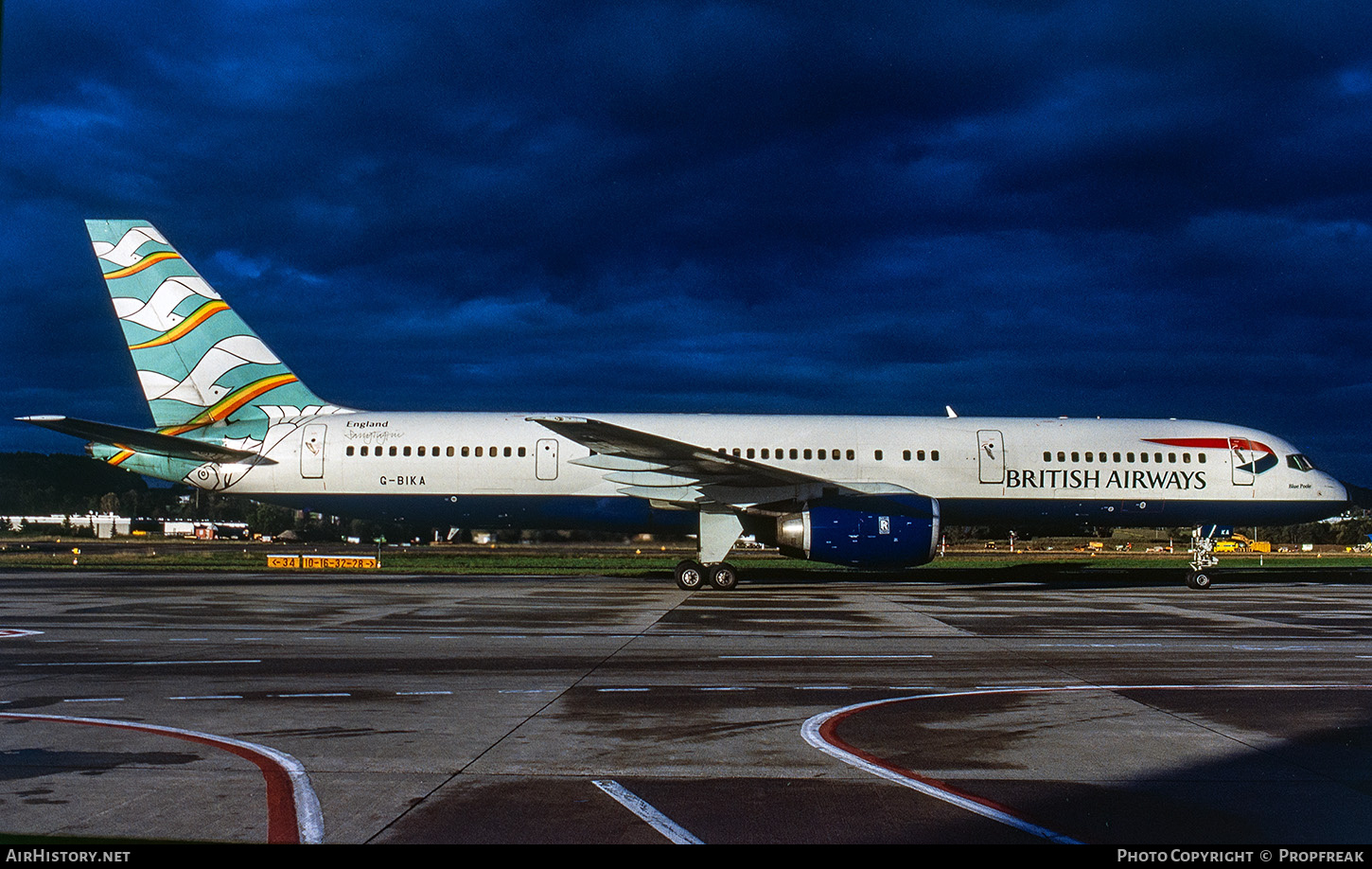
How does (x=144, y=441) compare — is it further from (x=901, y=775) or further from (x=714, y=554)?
(x=901, y=775)

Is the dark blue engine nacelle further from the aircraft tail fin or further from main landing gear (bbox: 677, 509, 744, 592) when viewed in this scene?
the aircraft tail fin

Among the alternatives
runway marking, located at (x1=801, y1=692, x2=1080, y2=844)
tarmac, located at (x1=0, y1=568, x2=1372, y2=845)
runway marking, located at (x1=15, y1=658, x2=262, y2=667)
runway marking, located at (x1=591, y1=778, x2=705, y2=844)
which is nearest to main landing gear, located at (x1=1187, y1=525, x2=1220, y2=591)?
tarmac, located at (x1=0, y1=568, x2=1372, y2=845)

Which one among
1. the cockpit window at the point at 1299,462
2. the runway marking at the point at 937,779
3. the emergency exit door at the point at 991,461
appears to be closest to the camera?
the runway marking at the point at 937,779

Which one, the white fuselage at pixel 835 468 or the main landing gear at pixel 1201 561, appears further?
the main landing gear at pixel 1201 561

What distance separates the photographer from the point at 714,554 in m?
21.5

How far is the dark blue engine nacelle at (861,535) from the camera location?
1970 centimetres

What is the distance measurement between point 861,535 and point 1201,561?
975cm

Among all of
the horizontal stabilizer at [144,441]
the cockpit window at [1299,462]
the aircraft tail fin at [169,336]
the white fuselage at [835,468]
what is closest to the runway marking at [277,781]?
the horizontal stabilizer at [144,441]

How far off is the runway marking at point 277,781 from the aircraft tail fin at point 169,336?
1762cm

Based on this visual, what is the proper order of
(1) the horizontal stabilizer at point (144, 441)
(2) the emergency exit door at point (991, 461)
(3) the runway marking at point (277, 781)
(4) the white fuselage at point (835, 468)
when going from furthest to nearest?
(2) the emergency exit door at point (991, 461) < (4) the white fuselage at point (835, 468) < (1) the horizontal stabilizer at point (144, 441) < (3) the runway marking at point (277, 781)

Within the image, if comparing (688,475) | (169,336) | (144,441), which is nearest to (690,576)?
(688,475)

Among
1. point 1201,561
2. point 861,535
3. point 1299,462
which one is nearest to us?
point 861,535

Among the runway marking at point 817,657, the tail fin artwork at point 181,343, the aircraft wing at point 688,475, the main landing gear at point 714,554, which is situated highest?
the tail fin artwork at point 181,343

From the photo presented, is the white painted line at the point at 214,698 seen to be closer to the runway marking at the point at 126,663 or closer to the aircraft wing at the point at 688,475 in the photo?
the runway marking at the point at 126,663
